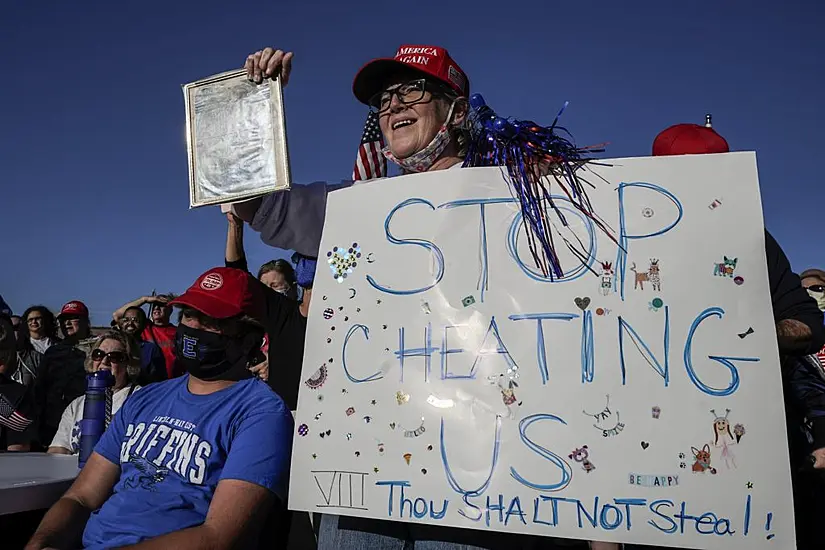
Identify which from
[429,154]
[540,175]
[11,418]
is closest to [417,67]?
[429,154]

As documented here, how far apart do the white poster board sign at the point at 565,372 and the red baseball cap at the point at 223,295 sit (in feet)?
1.63

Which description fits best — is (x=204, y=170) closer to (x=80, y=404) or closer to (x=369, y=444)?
(x=369, y=444)

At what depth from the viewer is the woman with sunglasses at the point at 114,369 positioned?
353 cm

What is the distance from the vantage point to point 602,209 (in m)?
1.67

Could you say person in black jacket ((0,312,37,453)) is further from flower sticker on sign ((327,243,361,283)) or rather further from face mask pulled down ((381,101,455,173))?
face mask pulled down ((381,101,455,173))

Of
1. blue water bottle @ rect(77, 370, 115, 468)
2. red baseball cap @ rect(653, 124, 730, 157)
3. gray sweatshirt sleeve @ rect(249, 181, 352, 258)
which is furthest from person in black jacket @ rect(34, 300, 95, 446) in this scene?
red baseball cap @ rect(653, 124, 730, 157)

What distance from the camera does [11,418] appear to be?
362 cm

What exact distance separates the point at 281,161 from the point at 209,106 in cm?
36

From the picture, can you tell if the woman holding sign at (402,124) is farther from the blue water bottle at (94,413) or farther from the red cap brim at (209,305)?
the blue water bottle at (94,413)

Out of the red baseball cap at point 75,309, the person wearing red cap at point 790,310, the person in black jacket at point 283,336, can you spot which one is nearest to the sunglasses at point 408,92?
the person in black jacket at point 283,336

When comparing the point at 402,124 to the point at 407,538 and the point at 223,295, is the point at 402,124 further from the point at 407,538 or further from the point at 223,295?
the point at 407,538

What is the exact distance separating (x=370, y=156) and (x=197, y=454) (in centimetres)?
147

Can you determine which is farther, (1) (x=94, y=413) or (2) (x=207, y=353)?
(1) (x=94, y=413)

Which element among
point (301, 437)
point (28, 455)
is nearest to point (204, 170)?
point (301, 437)
